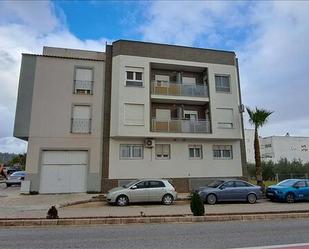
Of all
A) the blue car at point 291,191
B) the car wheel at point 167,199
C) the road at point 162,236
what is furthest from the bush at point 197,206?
the blue car at point 291,191

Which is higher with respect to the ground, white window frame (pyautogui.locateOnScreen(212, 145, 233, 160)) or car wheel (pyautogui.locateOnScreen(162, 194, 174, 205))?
white window frame (pyautogui.locateOnScreen(212, 145, 233, 160))

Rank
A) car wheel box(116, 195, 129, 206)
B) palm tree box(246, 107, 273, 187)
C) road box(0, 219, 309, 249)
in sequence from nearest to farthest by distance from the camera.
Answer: road box(0, 219, 309, 249) → car wheel box(116, 195, 129, 206) → palm tree box(246, 107, 273, 187)

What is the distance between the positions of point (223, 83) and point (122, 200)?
14.4 metres

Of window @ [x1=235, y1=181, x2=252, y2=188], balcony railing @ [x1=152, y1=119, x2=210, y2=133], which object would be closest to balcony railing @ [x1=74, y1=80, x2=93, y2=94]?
balcony railing @ [x1=152, y1=119, x2=210, y2=133]

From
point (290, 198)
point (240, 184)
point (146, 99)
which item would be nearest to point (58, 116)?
point (146, 99)

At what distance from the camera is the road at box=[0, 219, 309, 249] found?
6.84 m

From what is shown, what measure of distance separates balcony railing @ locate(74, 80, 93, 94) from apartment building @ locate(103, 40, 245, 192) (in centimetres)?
170

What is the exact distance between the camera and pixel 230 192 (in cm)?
1684

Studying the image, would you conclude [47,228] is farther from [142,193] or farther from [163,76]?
[163,76]

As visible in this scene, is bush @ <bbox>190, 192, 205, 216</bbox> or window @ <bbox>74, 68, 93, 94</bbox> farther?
window @ <bbox>74, 68, 93, 94</bbox>

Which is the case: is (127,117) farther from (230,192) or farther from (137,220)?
(137,220)

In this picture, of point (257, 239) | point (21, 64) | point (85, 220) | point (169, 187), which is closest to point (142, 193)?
point (169, 187)

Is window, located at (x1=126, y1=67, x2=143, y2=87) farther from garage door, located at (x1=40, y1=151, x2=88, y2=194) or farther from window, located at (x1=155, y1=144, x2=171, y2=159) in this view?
garage door, located at (x1=40, y1=151, x2=88, y2=194)

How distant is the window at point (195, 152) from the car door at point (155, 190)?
7642mm
